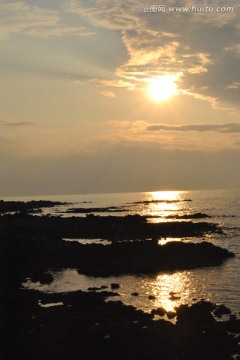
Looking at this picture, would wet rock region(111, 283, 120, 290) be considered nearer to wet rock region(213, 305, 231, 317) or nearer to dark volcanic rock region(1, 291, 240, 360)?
dark volcanic rock region(1, 291, 240, 360)

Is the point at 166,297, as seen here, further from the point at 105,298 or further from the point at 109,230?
the point at 109,230

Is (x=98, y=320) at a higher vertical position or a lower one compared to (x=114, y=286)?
lower

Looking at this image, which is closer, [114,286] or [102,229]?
[114,286]

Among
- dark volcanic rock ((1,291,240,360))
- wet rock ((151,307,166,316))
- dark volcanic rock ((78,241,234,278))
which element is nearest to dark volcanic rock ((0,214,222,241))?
dark volcanic rock ((78,241,234,278))

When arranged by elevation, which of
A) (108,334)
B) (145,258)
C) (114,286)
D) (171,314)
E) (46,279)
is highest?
(145,258)

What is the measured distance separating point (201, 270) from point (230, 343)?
20.9 m

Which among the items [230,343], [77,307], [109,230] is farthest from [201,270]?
[109,230]

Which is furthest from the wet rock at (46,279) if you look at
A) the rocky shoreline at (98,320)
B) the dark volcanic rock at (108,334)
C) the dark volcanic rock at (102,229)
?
the dark volcanic rock at (102,229)

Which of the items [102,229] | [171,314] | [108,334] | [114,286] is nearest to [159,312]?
[171,314]

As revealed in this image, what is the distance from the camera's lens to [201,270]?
41812mm

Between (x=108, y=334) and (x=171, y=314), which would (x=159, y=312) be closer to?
(x=171, y=314)

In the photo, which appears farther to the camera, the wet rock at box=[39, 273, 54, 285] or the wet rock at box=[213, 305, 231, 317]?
the wet rock at box=[39, 273, 54, 285]

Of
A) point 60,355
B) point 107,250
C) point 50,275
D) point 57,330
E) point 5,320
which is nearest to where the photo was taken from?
point 60,355

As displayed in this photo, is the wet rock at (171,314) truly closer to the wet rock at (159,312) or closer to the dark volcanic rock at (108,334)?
the dark volcanic rock at (108,334)
